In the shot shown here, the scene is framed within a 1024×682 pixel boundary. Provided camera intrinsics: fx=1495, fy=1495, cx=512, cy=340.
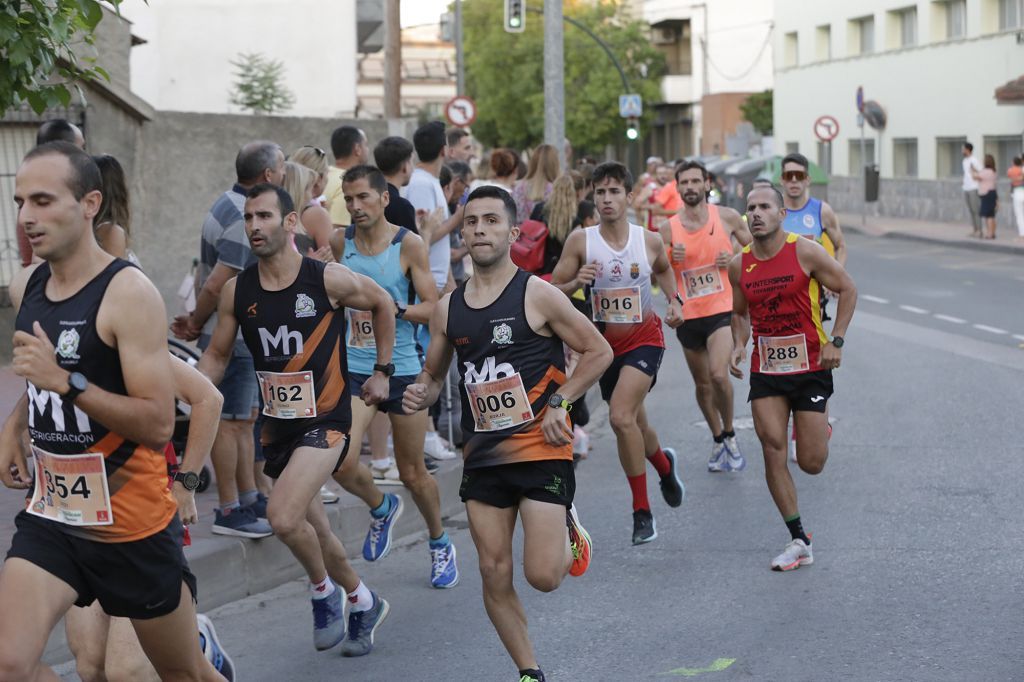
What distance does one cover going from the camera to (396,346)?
24.8 feet

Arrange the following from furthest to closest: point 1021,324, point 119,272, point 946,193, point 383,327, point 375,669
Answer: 1. point 946,193
2. point 1021,324
3. point 383,327
4. point 375,669
5. point 119,272

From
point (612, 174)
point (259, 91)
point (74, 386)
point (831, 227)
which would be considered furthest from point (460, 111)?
point (74, 386)

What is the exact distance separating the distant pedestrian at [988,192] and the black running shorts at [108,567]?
1149 inches

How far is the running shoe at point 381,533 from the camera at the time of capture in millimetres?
7207

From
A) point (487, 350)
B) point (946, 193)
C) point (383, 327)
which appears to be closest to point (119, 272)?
point (487, 350)

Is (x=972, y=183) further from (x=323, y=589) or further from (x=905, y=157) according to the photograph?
(x=323, y=589)

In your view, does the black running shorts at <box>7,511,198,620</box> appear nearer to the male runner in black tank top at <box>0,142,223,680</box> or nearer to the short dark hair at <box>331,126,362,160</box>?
the male runner in black tank top at <box>0,142,223,680</box>

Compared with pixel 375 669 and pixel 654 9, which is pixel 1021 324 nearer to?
pixel 375 669

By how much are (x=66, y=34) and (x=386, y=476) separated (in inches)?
139

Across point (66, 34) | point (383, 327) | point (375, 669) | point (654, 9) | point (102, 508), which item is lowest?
point (375, 669)

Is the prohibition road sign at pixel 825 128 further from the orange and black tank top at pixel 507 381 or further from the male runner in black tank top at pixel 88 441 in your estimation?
the male runner in black tank top at pixel 88 441

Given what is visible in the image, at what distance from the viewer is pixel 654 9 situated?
2817 inches

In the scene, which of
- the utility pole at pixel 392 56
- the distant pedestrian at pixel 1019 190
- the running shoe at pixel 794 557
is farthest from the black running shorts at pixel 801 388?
the distant pedestrian at pixel 1019 190

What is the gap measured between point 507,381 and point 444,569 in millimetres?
1953
